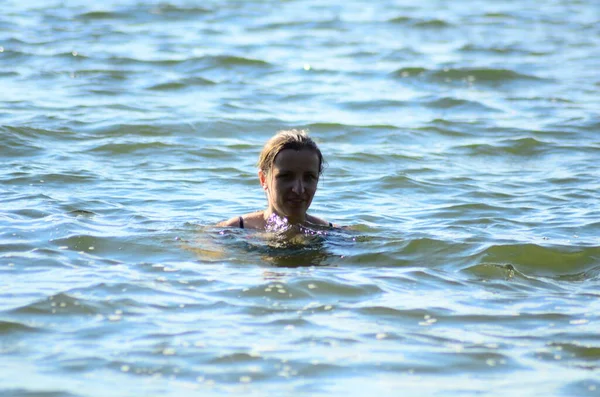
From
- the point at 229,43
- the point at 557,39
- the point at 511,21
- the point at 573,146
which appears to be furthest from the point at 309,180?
the point at 511,21

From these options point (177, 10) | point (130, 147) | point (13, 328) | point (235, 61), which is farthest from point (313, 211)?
point (177, 10)

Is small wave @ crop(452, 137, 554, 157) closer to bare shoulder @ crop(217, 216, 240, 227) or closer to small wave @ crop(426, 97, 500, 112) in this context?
small wave @ crop(426, 97, 500, 112)

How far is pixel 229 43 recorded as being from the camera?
16812mm

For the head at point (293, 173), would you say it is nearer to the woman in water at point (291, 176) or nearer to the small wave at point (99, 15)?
the woman in water at point (291, 176)

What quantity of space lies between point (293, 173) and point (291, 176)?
3 cm

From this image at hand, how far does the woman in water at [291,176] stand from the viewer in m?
7.18

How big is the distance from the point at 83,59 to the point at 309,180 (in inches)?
338

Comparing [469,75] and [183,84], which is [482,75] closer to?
[469,75]

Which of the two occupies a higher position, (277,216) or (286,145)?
(286,145)

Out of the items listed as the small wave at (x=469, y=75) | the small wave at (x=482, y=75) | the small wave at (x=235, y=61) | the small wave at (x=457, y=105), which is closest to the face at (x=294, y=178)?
the small wave at (x=457, y=105)

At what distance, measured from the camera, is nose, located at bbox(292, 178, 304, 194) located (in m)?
7.14

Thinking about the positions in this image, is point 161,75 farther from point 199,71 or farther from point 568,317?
point 568,317

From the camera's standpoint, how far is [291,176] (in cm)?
720

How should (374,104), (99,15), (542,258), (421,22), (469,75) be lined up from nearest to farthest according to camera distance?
(542,258) < (374,104) < (469,75) < (99,15) < (421,22)
